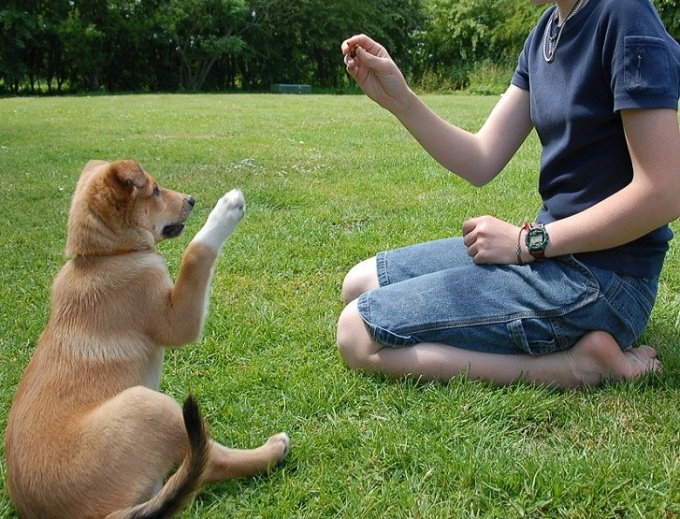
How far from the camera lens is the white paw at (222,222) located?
2.55 m

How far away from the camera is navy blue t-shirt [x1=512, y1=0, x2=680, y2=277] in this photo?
2215 mm

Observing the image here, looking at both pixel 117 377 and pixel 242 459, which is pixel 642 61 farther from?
pixel 117 377

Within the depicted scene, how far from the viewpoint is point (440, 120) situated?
10.3 ft

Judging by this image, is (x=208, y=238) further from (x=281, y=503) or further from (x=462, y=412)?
(x=462, y=412)

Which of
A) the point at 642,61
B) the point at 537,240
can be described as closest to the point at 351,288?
the point at 537,240

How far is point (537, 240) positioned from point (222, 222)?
1278 mm

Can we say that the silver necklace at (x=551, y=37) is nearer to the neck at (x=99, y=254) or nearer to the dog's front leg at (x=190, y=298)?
the dog's front leg at (x=190, y=298)

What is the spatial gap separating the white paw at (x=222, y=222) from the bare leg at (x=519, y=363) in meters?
0.69

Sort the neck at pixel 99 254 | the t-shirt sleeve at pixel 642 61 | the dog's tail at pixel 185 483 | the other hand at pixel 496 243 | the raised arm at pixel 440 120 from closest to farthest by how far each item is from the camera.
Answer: the dog's tail at pixel 185 483
the t-shirt sleeve at pixel 642 61
the neck at pixel 99 254
the other hand at pixel 496 243
the raised arm at pixel 440 120

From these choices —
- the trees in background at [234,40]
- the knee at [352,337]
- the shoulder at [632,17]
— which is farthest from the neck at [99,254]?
the trees in background at [234,40]

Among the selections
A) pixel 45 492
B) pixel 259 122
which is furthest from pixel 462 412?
pixel 259 122

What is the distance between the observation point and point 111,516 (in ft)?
5.96

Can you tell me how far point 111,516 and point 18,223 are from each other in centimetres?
421

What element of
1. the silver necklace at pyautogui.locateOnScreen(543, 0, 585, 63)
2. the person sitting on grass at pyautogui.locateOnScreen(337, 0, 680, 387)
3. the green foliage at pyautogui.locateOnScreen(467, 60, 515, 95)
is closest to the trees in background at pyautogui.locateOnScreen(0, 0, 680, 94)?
the green foliage at pyautogui.locateOnScreen(467, 60, 515, 95)
